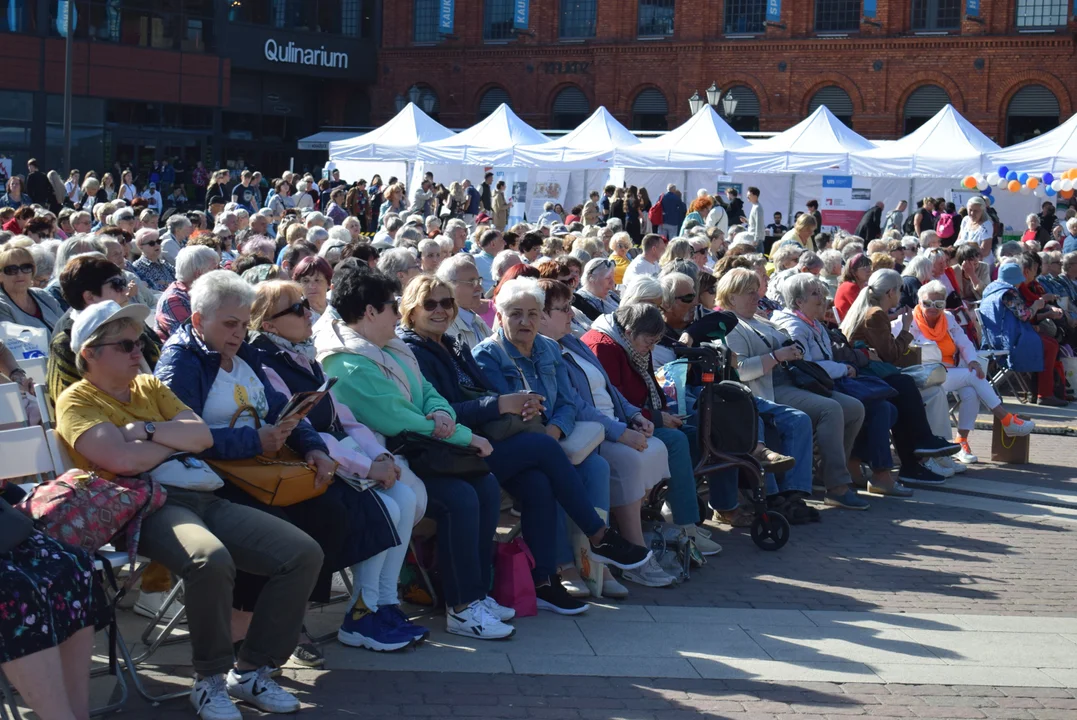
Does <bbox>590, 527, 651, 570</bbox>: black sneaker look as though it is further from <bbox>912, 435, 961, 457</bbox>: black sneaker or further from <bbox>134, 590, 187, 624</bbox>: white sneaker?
<bbox>912, 435, 961, 457</bbox>: black sneaker

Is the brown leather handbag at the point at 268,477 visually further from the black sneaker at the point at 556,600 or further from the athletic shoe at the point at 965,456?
the athletic shoe at the point at 965,456

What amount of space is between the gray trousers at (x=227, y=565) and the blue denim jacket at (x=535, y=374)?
2028mm

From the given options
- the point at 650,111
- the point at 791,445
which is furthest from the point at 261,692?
the point at 650,111

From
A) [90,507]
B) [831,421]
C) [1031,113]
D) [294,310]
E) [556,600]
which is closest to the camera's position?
[90,507]

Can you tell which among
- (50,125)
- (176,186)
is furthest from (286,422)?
(50,125)

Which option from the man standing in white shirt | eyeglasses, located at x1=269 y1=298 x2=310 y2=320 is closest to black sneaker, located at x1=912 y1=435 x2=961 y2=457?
the man standing in white shirt

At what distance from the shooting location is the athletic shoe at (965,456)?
1124 cm

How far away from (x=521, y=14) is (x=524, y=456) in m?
41.8

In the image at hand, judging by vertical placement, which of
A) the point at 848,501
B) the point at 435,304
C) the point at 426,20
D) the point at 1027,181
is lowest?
the point at 848,501

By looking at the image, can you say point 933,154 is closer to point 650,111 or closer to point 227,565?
point 650,111

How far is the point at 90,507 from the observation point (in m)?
4.90

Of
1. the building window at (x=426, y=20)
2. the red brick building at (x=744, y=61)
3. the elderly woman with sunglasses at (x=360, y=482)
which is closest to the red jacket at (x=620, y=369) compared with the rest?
the elderly woman with sunglasses at (x=360, y=482)

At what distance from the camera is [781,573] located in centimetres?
771

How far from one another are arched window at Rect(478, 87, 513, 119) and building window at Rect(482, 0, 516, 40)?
1907mm
